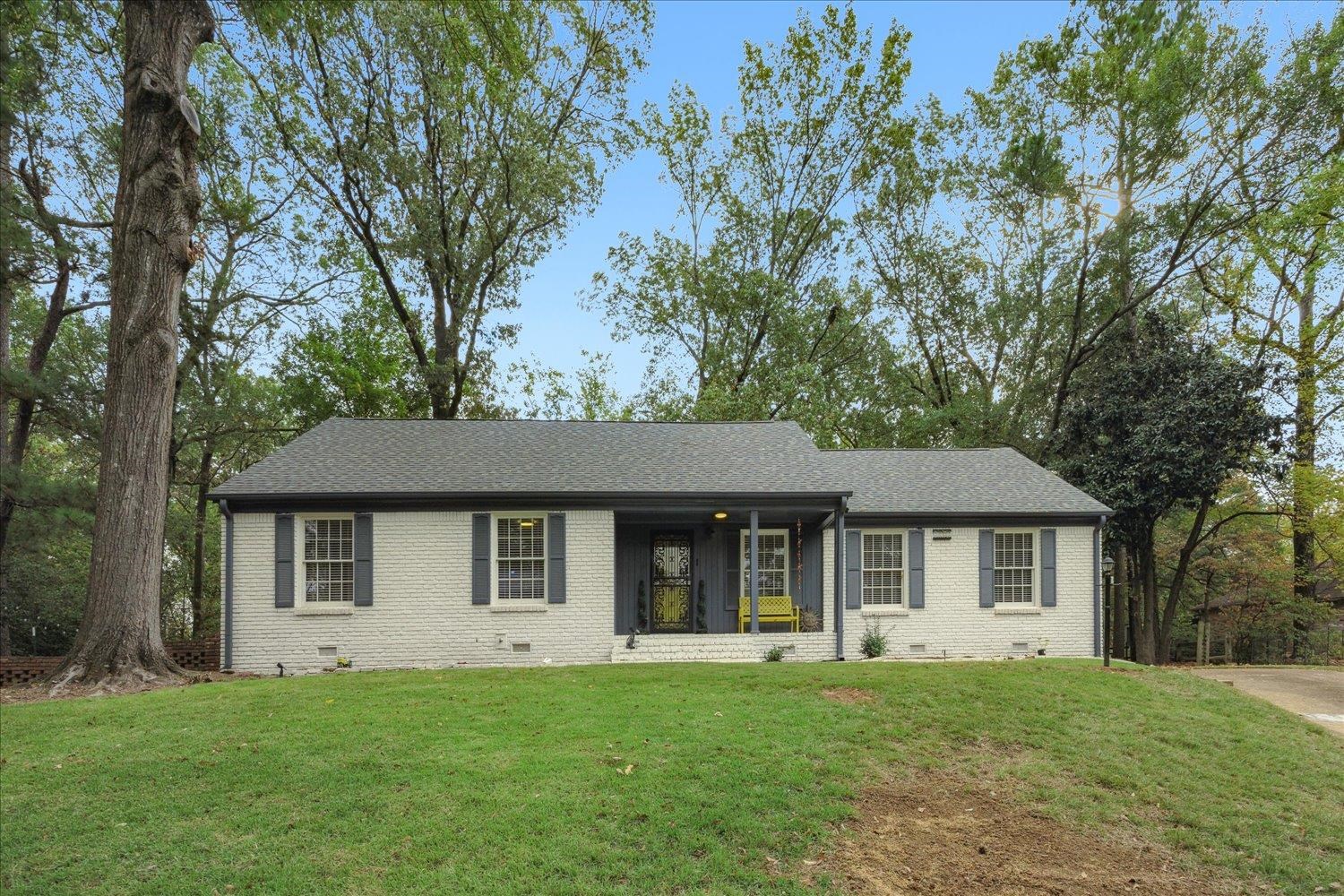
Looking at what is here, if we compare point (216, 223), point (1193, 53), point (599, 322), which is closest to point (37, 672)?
point (216, 223)

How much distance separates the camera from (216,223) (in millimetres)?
18938

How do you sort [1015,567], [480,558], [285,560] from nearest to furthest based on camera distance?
[285,560], [480,558], [1015,567]

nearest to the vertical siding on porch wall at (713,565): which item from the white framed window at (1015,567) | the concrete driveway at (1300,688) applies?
the white framed window at (1015,567)

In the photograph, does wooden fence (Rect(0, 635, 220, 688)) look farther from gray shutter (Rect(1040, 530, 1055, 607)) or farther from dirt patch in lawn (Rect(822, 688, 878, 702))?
gray shutter (Rect(1040, 530, 1055, 607))

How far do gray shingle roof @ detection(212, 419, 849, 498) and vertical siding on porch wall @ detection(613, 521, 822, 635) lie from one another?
131 centimetres

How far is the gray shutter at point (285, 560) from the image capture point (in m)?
12.1

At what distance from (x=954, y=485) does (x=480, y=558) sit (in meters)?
9.98

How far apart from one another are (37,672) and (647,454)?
11.4 m

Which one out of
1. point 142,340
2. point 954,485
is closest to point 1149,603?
point 954,485

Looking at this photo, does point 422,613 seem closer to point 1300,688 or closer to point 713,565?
point 713,565

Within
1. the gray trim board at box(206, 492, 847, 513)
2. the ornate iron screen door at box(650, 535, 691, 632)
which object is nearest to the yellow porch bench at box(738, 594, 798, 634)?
the ornate iron screen door at box(650, 535, 691, 632)

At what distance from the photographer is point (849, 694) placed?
8.40 m

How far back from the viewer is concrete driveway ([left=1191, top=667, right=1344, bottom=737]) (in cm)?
931

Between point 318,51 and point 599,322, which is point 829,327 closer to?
point 599,322
